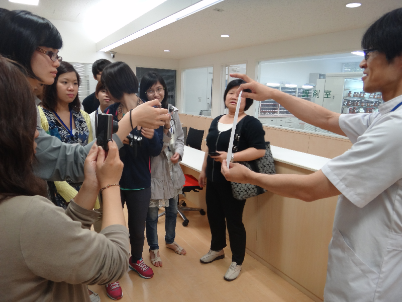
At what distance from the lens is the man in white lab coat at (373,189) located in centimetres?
77

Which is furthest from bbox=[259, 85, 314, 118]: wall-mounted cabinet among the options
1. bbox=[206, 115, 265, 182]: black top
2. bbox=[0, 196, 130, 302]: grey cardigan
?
bbox=[0, 196, 130, 302]: grey cardigan

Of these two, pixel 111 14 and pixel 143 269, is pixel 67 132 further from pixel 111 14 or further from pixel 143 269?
pixel 111 14

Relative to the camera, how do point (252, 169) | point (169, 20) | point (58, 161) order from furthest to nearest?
1. point (169, 20)
2. point (252, 169)
3. point (58, 161)

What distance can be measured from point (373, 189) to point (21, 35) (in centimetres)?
128

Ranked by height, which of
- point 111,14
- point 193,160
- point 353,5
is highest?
point 111,14

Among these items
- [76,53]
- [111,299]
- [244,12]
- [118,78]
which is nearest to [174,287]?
[111,299]

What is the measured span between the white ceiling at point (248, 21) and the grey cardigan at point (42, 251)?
302 centimetres

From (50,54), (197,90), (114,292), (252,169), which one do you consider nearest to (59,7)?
(197,90)

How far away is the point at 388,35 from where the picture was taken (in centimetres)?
79

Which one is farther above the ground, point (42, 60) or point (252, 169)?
point (42, 60)

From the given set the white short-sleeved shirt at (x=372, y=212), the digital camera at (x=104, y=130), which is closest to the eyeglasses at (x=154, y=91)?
the digital camera at (x=104, y=130)

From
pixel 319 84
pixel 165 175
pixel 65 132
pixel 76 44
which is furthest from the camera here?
pixel 76 44

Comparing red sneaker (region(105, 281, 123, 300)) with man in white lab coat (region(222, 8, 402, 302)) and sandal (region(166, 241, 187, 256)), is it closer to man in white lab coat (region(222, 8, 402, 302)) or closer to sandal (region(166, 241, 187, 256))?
sandal (region(166, 241, 187, 256))

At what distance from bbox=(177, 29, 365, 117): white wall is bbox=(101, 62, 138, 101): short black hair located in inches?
147
